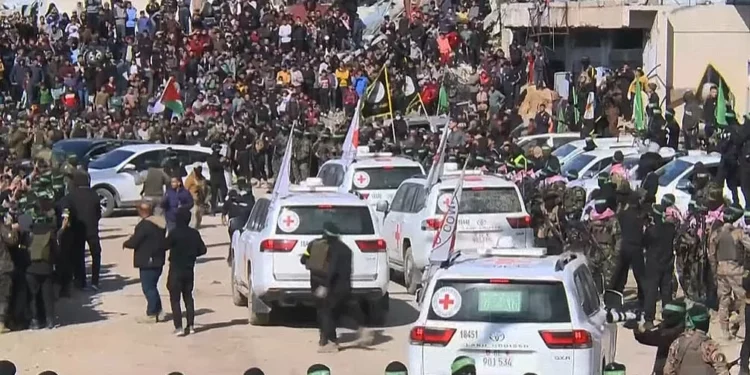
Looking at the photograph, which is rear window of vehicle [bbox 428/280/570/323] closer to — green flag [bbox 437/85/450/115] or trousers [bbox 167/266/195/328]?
trousers [bbox 167/266/195/328]

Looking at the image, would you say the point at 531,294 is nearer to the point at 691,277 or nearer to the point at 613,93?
the point at 691,277

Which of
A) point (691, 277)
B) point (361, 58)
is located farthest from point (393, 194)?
point (361, 58)

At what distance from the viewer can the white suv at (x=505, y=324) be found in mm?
12383

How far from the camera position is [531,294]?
1252cm

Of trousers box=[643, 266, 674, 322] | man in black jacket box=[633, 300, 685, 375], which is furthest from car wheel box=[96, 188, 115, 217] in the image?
man in black jacket box=[633, 300, 685, 375]

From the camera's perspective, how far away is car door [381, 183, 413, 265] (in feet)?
74.5

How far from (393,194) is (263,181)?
36.6ft

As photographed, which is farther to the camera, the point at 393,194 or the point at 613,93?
the point at 613,93

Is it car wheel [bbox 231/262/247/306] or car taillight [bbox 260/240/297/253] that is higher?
car taillight [bbox 260/240/297/253]

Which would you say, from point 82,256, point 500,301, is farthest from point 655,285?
point 82,256

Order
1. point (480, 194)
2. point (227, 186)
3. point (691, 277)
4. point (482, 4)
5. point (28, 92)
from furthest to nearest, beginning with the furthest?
point (482, 4) → point (28, 92) → point (227, 186) → point (480, 194) → point (691, 277)

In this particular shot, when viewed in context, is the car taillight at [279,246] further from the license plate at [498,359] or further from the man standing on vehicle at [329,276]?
the license plate at [498,359]

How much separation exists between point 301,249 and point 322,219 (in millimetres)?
513

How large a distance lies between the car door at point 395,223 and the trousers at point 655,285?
4.83m
